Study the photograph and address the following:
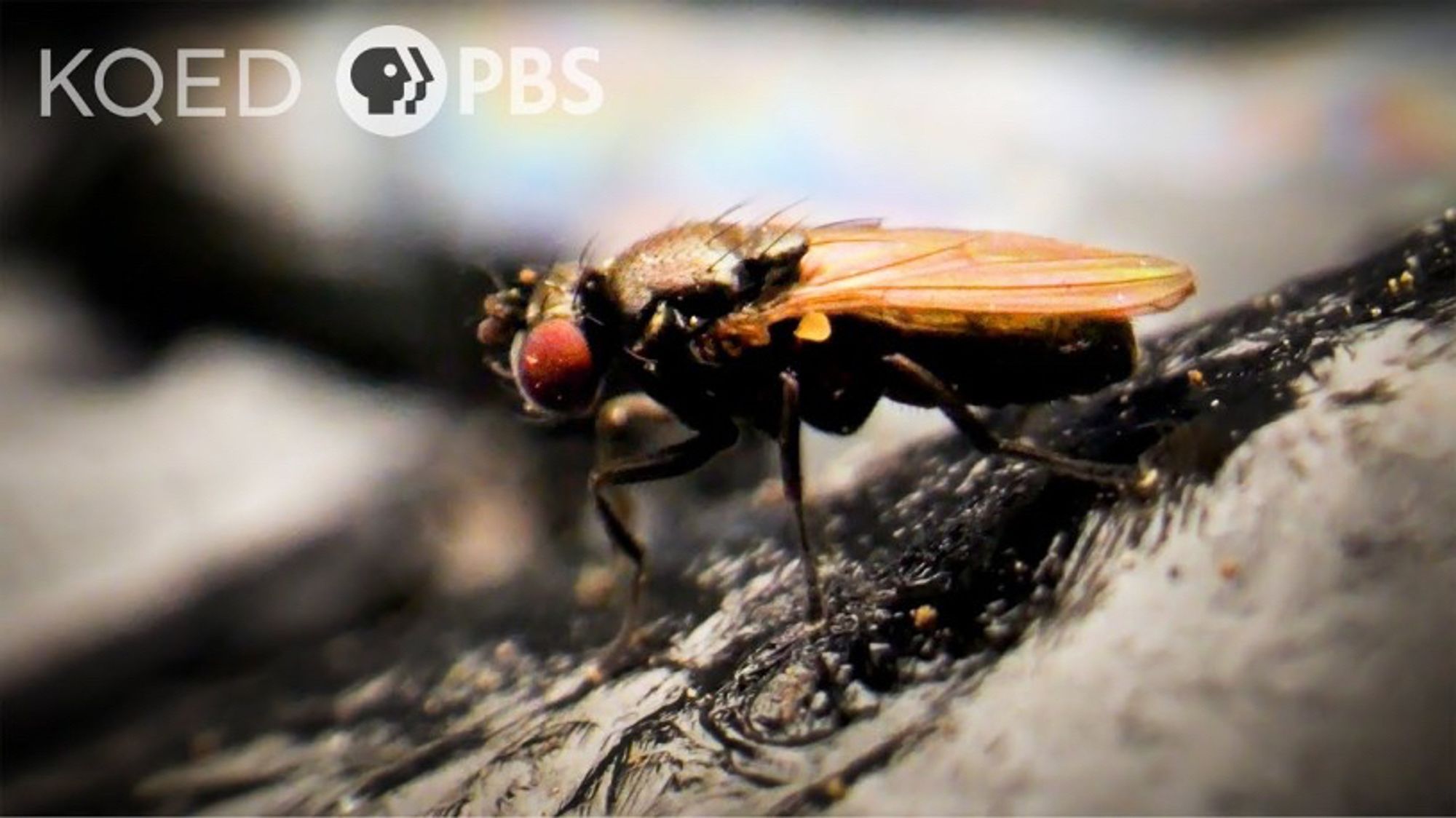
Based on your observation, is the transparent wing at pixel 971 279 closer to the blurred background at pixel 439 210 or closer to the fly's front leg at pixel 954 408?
the fly's front leg at pixel 954 408

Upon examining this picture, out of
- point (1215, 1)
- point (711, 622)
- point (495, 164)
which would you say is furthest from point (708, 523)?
point (1215, 1)

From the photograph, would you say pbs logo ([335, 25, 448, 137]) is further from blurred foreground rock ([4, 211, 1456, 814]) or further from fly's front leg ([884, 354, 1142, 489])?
fly's front leg ([884, 354, 1142, 489])

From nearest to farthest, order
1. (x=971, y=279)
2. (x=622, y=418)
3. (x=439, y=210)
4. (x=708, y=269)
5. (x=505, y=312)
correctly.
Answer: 1. (x=971, y=279)
2. (x=708, y=269)
3. (x=505, y=312)
4. (x=622, y=418)
5. (x=439, y=210)

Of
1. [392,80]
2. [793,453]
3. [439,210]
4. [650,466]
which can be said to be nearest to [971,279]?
[793,453]

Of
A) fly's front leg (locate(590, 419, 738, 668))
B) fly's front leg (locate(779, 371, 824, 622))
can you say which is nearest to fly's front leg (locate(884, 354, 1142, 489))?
fly's front leg (locate(779, 371, 824, 622))

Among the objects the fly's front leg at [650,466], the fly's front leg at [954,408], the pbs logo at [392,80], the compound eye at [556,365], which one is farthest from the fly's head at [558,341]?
the pbs logo at [392,80]

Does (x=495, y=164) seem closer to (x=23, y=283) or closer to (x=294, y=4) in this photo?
(x=294, y=4)

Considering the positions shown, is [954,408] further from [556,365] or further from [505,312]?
[505,312]
